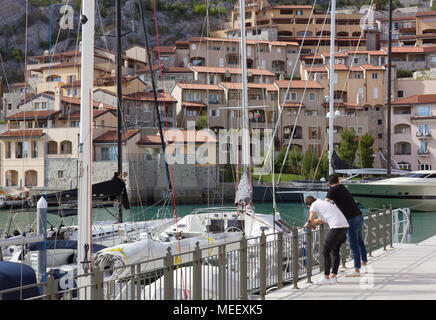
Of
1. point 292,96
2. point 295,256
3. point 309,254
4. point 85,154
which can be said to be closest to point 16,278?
point 85,154

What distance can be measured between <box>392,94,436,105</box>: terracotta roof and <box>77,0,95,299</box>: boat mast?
71.8m

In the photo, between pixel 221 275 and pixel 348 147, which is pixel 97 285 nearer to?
pixel 221 275

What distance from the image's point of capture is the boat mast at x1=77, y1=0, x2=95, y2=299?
925cm

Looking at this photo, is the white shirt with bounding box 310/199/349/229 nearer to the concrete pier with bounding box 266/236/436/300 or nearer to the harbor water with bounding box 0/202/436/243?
the concrete pier with bounding box 266/236/436/300

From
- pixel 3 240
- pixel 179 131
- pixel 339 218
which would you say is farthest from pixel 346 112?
pixel 339 218

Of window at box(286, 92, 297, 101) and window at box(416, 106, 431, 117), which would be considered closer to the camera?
window at box(416, 106, 431, 117)

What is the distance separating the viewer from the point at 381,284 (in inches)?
390

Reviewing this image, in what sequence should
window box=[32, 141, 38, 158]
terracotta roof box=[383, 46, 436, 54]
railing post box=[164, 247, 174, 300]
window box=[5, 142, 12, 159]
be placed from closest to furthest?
1. railing post box=[164, 247, 174, 300]
2. window box=[32, 141, 38, 158]
3. window box=[5, 142, 12, 159]
4. terracotta roof box=[383, 46, 436, 54]

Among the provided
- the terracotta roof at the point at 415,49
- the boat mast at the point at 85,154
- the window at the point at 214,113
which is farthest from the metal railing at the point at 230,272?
the terracotta roof at the point at 415,49

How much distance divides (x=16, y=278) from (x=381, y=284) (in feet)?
21.2

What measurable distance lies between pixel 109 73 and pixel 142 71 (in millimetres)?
5052

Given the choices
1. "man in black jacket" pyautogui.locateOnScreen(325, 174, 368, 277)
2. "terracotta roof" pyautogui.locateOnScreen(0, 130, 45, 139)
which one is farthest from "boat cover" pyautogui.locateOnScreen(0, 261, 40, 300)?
"terracotta roof" pyautogui.locateOnScreen(0, 130, 45, 139)

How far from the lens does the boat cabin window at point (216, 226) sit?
76.4 feet
